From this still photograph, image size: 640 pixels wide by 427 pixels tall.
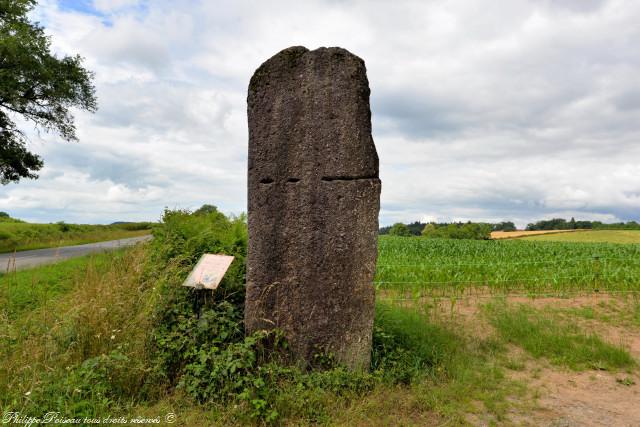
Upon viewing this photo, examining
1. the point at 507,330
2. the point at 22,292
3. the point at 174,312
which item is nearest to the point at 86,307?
the point at 174,312

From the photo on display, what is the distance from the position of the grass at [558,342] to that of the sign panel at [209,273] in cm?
426

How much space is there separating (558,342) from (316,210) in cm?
415

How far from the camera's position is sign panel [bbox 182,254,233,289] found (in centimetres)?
488

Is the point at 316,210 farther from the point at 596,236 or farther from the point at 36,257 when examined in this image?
the point at 596,236

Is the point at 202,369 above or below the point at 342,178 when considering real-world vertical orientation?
below

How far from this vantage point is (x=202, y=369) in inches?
163

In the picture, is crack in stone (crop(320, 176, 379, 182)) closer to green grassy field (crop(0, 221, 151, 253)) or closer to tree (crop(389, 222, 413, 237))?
green grassy field (crop(0, 221, 151, 253))

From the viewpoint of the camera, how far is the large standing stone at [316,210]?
4.61 m

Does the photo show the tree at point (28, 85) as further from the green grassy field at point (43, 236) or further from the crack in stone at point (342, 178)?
the crack in stone at point (342, 178)

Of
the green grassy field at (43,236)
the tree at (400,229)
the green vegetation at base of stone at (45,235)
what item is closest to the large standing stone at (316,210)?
the green vegetation at base of stone at (45,235)

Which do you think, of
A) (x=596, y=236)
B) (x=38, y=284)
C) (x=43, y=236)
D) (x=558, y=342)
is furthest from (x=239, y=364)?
(x=596, y=236)

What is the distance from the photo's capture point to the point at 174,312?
16.6 ft

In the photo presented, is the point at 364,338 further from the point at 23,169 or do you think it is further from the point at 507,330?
the point at 23,169

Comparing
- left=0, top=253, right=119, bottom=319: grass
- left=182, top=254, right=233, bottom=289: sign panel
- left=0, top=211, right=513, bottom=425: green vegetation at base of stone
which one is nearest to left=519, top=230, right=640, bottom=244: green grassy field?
left=0, top=253, right=119, bottom=319: grass
